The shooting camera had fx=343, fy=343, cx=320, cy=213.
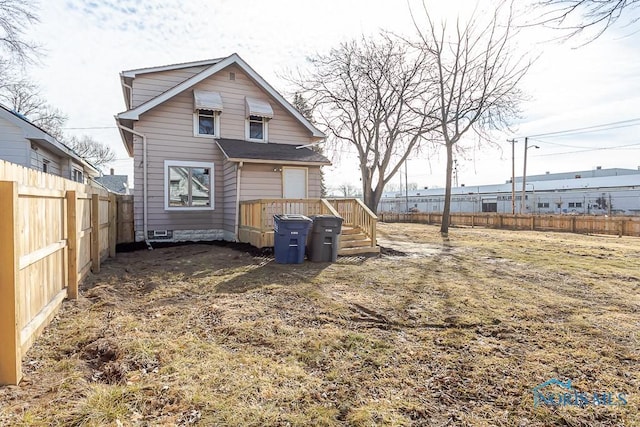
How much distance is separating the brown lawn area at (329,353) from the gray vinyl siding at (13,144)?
6134 mm

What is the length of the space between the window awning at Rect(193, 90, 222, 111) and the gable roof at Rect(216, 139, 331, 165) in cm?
113

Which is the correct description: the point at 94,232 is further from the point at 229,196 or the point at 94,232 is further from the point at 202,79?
the point at 202,79

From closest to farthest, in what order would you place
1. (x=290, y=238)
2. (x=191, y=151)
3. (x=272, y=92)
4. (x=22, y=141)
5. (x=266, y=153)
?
(x=290, y=238), (x=22, y=141), (x=266, y=153), (x=191, y=151), (x=272, y=92)

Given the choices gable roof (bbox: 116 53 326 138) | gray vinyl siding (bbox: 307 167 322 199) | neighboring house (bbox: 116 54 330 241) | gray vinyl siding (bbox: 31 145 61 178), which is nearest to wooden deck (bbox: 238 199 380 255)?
neighboring house (bbox: 116 54 330 241)

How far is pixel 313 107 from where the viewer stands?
2238 centimetres

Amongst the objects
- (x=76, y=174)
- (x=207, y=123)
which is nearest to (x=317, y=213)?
(x=207, y=123)

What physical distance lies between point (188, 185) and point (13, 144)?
466cm

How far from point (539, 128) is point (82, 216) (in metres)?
41.3

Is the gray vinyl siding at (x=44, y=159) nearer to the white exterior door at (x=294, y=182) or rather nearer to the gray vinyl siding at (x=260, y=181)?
the gray vinyl siding at (x=260, y=181)

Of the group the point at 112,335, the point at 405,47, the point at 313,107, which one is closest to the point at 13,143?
the point at 112,335

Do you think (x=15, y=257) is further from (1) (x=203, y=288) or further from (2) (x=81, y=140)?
(2) (x=81, y=140)

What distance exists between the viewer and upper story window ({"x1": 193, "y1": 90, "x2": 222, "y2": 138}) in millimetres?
11297

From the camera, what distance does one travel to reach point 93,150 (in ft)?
134

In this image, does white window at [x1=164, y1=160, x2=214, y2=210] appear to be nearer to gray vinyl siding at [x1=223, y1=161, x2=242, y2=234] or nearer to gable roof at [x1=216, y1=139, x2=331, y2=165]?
gray vinyl siding at [x1=223, y1=161, x2=242, y2=234]
